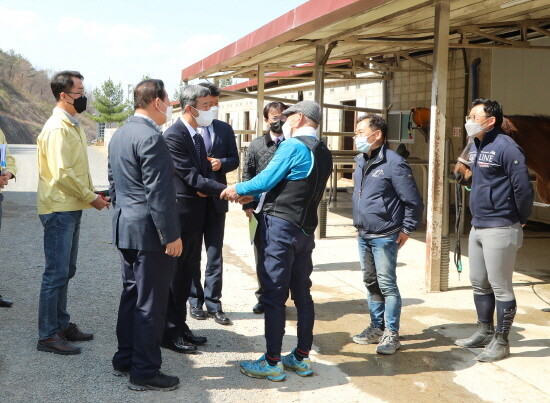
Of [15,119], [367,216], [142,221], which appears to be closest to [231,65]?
[367,216]

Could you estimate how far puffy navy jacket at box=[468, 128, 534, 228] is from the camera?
435cm

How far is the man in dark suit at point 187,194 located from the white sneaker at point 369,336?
1.17 meters

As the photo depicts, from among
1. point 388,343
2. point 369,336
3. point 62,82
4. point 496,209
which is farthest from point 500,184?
point 62,82

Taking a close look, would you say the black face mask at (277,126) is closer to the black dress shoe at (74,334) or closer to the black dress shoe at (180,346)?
the black dress shoe at (180,346)

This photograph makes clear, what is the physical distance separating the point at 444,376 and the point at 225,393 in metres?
1.47

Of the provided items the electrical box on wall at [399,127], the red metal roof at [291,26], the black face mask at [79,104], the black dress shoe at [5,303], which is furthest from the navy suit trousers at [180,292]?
the electrical box on wall at [399,127]

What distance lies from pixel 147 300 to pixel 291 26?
4.93 metres

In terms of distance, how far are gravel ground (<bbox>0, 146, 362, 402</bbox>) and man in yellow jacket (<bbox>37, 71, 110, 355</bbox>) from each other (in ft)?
0.95

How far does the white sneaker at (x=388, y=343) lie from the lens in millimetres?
4641

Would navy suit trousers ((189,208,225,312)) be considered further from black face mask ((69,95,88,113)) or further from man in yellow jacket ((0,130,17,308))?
man in yellow jacket ((0,130,17,308))

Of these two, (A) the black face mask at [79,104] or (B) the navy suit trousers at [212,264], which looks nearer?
(A) the black face mask at [79,104]

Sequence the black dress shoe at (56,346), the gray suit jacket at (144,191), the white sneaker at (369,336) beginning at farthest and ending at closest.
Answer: the white sneaker at (369,336) → the black dress shoe at (56,346) → the gray suit jacket at (144,191)

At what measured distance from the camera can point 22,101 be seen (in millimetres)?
77062

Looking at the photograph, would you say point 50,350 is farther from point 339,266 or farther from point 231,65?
point 231,65
